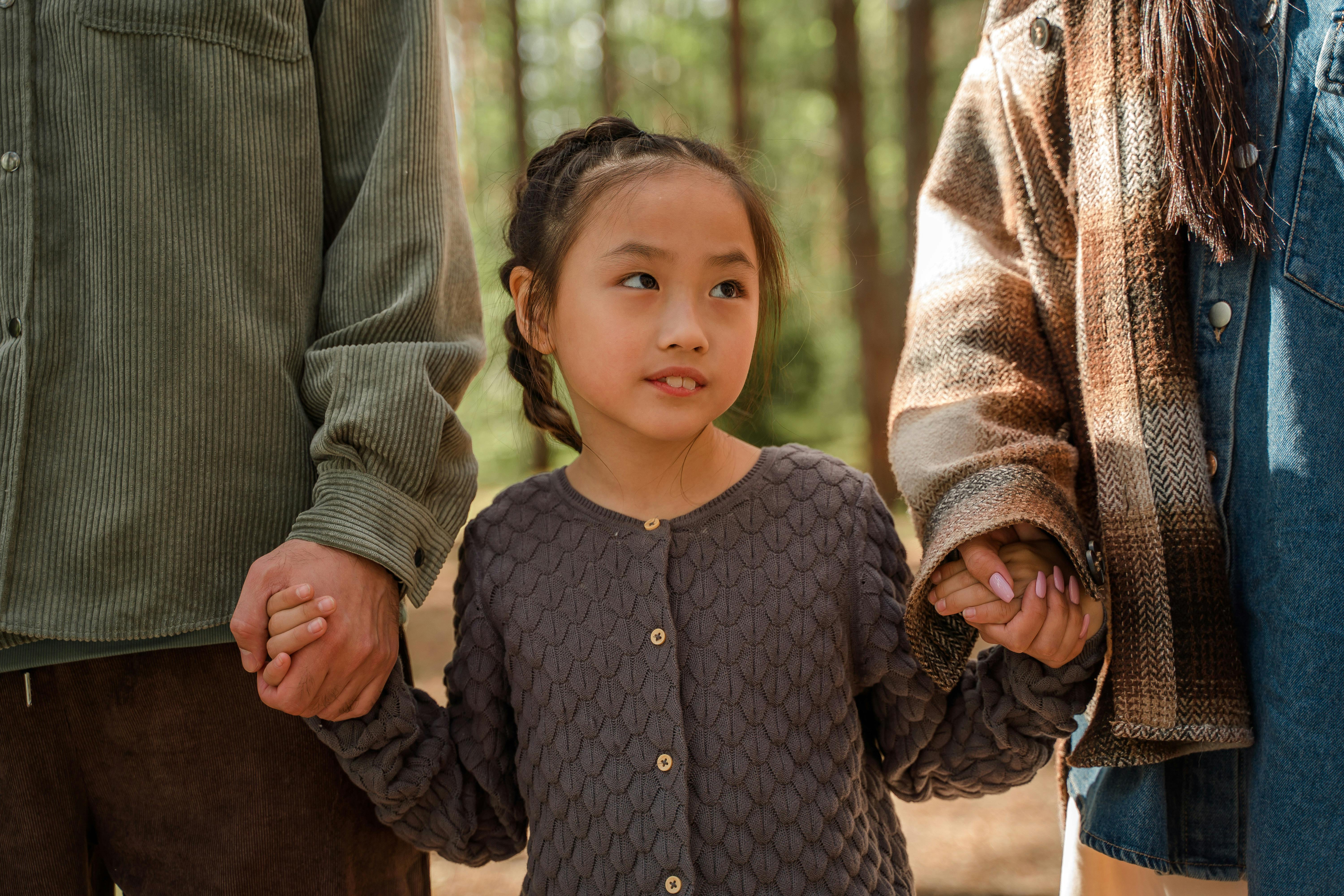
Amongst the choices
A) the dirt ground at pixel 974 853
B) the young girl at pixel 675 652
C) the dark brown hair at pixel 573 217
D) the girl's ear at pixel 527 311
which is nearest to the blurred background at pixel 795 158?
the dirt ground at pixel 974 853

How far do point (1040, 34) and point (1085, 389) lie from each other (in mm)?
556

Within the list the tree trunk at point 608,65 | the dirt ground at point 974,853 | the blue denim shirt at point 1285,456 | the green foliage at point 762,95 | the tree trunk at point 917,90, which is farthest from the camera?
the tree trunk at point 608,65

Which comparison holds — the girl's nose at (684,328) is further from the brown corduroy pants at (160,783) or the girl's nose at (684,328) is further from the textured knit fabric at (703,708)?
the brown corduroy pants at (160,783)

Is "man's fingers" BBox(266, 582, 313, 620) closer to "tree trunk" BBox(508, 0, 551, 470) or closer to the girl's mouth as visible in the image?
the girl's mouth

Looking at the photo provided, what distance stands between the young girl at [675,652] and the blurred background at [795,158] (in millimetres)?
361

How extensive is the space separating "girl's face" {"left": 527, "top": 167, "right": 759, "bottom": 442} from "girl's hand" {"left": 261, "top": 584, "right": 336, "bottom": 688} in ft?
1.67

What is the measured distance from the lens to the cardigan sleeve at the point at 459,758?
137cm

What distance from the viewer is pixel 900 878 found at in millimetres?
1472

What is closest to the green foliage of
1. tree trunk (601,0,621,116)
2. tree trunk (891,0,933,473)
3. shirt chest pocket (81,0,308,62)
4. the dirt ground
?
tree trunk (601,0,621,116)

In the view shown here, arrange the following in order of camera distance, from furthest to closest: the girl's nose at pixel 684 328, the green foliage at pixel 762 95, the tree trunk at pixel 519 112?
the green foliage at pixel 762 95
the tree trunk at pixel 519 112
the girl's nose at pixel 684 328

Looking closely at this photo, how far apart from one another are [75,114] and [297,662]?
0.85 metres

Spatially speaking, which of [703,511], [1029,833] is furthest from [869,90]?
[703,511]

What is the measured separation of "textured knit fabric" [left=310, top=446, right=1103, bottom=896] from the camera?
1.35m

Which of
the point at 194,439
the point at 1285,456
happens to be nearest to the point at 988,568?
the point at 1285,456
